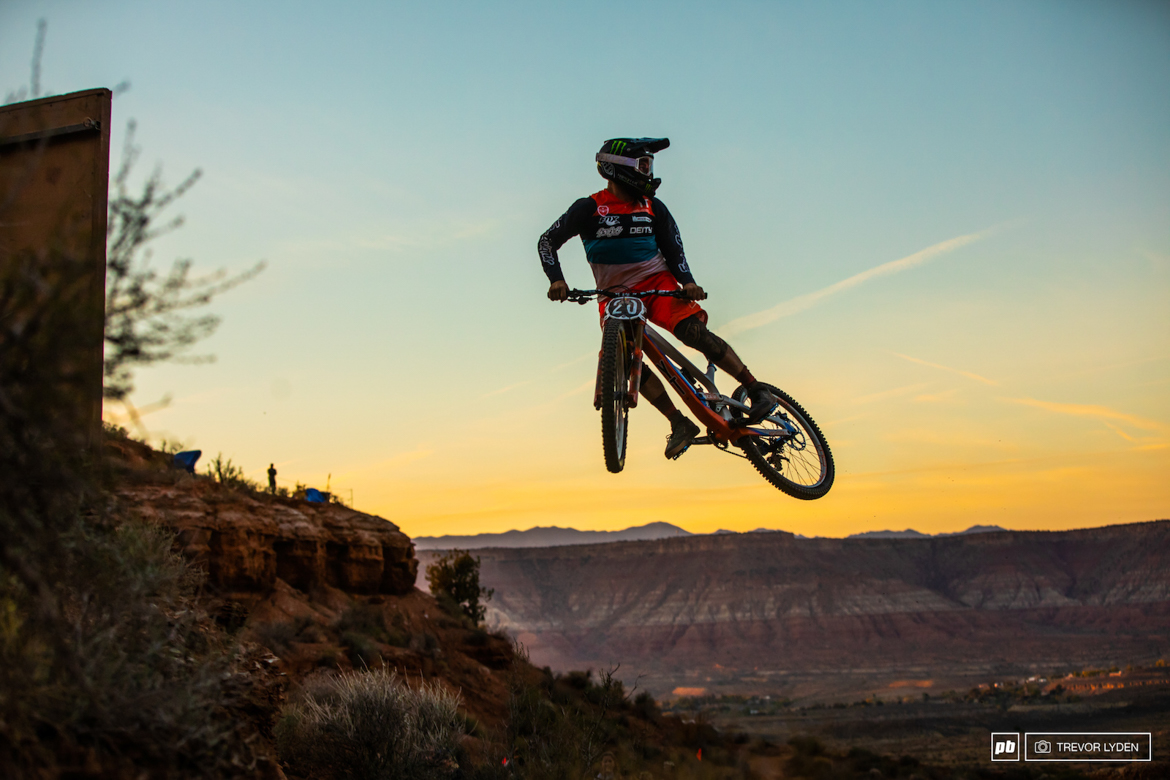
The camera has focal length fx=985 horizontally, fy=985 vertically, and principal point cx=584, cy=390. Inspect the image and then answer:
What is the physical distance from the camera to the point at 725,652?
116m

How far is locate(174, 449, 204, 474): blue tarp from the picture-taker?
1113 inches

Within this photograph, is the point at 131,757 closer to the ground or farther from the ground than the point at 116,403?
closer to the ground

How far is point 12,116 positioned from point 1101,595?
136 metres

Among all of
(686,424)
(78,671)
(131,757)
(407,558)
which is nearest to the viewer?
(78,671)

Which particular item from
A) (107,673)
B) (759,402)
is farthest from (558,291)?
(107,673)

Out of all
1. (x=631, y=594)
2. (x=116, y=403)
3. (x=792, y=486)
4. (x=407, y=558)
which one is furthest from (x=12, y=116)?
(x=631, y=594)

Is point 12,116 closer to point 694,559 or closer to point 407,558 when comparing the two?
point 407,558

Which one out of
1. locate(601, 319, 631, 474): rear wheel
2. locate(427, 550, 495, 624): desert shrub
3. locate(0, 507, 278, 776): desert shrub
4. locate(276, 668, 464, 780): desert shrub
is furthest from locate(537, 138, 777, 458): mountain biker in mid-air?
locate(427, 550, 495, 624): desert shrub

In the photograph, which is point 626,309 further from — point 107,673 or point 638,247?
point 107,673

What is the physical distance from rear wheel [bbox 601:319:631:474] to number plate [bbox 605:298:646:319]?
0.41 ft

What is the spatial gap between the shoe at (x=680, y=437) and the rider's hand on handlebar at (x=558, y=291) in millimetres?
1637

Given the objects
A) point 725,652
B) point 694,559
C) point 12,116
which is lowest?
point 725,652

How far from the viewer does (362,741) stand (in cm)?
1291

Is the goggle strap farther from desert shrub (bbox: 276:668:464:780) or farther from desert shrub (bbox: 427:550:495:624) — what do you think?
desert shrub (bbox: 427:550:495:624)
